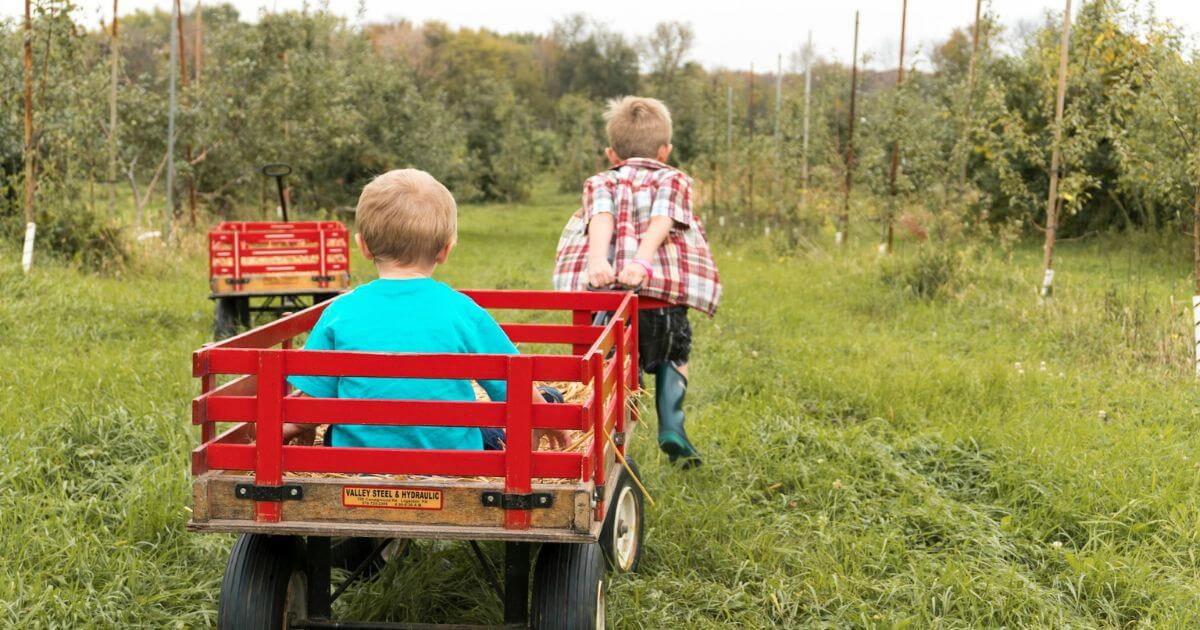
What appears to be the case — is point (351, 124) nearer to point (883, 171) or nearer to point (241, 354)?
point (883, 171)

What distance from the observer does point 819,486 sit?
16.8 ft

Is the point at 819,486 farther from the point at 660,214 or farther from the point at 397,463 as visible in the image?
the point at 397,463

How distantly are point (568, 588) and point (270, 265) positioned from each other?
23.1ft

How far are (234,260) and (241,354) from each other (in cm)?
673

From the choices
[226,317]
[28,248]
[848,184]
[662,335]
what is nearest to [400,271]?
[662,335]

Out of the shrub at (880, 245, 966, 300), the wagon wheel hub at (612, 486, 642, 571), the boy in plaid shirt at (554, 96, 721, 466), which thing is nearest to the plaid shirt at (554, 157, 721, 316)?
the boy in plaid shirt at (554, 96, 721, 466)

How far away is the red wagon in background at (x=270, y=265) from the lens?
9281 millimetres

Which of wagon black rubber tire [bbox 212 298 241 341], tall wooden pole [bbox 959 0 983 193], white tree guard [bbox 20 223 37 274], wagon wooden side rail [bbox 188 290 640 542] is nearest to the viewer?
wagon wooden side rail [bbox 188 290 640 542]

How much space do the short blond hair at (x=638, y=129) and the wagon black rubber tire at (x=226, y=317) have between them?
533 cm

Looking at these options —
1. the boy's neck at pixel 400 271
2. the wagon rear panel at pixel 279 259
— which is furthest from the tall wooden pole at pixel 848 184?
the boy's neck at pixel 400 271

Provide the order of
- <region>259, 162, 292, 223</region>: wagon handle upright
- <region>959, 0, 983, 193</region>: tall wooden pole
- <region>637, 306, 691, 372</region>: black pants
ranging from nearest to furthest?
1. <region>637, 306, 691, 372</region>: black pants
2. <region>259, 162, 292, 223</region>: wagon handle upright
3. <region>959, 0, 983, 193</region>: tall wooden pole

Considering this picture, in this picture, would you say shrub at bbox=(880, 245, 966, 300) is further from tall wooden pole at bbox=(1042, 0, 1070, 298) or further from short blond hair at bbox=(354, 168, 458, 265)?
short blond hair at bbox=(354, 168, 458, 265)

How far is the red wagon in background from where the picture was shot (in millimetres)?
9281

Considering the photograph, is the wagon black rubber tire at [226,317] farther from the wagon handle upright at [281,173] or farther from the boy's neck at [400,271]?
the boy's neck at [400,271]
